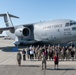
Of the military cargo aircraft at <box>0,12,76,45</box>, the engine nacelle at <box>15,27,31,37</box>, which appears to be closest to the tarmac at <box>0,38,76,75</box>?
the military cargo aircraft at <box>0,12,76,45</box>

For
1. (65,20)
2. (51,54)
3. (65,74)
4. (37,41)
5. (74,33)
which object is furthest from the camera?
(37,41)

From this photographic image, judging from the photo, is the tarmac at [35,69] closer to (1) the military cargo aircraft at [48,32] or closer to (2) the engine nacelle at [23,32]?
(1) the military cargo aircraft at [48,32]

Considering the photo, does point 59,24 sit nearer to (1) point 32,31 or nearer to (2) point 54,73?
(1) point 32,31

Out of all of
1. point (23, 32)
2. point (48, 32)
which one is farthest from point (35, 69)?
point (23, 32)

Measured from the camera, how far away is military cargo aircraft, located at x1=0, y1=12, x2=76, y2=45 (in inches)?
913

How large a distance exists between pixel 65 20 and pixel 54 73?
555 inches

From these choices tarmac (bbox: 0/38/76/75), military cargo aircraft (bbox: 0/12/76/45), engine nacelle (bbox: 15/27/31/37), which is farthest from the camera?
Answer: engine nacelle (bbox: 15/27/31/37)

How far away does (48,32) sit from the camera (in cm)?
2481

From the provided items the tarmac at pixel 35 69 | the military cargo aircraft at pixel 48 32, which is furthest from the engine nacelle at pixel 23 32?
the tarmac at pixel 35 69

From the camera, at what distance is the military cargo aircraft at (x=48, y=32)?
23188 mm

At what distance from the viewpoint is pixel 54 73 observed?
1114cm

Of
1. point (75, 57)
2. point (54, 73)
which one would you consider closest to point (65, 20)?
point (75, 57)

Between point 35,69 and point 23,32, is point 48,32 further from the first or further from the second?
point 35,69

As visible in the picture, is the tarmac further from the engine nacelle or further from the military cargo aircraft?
the engine nacelle
